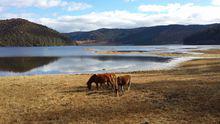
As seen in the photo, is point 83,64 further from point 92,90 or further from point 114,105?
point 114,105

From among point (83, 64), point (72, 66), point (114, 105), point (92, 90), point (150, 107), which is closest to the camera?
point (150, 107)

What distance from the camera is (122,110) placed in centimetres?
1834

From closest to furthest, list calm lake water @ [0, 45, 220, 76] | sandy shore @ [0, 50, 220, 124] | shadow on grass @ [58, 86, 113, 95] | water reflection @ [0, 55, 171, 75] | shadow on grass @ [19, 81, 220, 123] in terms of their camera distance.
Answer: sandy shore @ [0, 50, 220, 124], shadow on grass @ [19, 81, 220, 123], shadow on grass @ [58, 86, 113, 95], calm lake water @ [0, 45, 220, 76], water reflection @ [0, 55, 171, 75]

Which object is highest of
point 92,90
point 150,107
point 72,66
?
point 92,90

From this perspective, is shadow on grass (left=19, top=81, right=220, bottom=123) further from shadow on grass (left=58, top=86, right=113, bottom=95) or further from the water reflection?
the water reflection

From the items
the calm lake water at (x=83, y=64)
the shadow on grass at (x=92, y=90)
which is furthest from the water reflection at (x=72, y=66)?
the shadow on grass at (x=92, y=90)

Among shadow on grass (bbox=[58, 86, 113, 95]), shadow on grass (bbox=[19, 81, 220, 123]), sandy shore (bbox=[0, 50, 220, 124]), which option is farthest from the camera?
shadow on grass (bbox=[58, 86, 113, 95])

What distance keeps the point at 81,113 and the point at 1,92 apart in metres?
9.93

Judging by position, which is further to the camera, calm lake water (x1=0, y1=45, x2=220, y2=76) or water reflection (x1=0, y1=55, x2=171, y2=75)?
water reflection (x1=0, y1=55, x2=171, y2=75)

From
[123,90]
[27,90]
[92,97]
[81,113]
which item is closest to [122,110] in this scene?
[81,113]

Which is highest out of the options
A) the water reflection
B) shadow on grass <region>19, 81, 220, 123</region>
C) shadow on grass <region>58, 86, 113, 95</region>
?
shadow on grass <region>58, 86, 113, 95</region>

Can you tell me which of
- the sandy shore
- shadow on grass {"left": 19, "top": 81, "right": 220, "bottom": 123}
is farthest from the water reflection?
shadow on grass {"left": 19, "top": 81, "right": 220, "bottom": 123}

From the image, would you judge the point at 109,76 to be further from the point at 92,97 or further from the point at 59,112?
the point at 59,112

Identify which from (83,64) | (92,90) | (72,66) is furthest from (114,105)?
(83,64)
